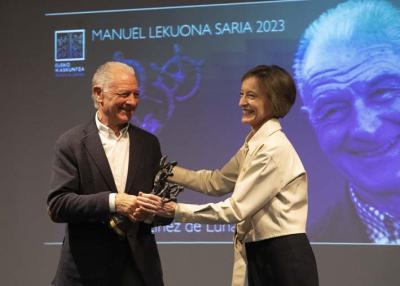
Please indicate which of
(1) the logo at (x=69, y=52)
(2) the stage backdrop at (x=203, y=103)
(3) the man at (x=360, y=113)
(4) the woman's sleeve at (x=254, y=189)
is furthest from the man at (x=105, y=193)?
(1) the logo at (x=69, y=52)

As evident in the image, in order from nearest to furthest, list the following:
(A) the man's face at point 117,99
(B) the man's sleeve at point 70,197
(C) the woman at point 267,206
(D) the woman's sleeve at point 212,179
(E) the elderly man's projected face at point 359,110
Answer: (B) the man's sleeve at point 70,197
(C) the woman at point 267,206
(A) the man's face at point 117,99
(D) the woman's sleeve at point 212,179
(E) the elderly man's projected face at point 359,110

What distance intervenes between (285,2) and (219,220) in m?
2.09

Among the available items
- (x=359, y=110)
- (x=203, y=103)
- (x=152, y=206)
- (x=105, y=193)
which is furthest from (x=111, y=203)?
(x=359, y=110)

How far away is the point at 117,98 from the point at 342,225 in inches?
80.1

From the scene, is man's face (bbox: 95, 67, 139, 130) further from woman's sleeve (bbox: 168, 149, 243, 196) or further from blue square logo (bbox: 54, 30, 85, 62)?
blue square logo (bbox: 54, 30, 85, 62)

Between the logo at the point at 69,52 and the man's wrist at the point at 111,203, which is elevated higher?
the logo at the point at 69,52

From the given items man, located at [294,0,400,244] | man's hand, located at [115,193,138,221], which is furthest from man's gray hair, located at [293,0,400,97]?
man's hand, located at [115,193,138,221]

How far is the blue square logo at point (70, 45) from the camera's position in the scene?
4500mm

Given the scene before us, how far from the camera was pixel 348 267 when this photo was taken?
408 cm

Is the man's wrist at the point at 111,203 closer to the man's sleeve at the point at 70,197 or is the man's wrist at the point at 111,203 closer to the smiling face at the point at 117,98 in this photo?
the man's sleeve at the point at 70,197

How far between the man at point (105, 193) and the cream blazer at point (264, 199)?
220 mm

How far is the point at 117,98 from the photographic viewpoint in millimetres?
2584

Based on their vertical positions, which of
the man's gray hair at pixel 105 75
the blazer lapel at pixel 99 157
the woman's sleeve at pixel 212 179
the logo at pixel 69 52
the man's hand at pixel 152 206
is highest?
the logo at pixel 69 52

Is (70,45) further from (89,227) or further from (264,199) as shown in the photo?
(264,199)
